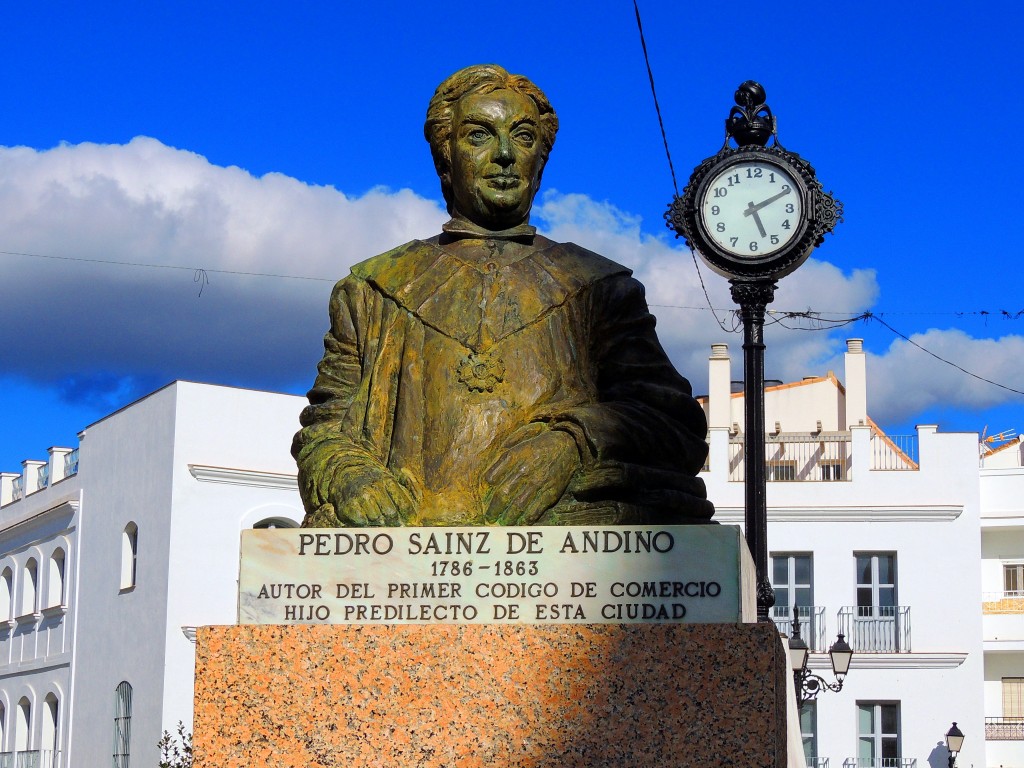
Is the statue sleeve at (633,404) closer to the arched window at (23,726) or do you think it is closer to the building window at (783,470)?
the building window at (783,470)

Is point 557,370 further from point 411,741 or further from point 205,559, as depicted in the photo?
point 205,559

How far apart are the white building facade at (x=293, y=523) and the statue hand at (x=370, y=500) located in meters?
31.6

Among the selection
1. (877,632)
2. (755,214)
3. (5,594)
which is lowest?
(877,632)

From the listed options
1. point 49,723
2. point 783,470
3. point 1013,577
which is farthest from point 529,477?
point 783,470

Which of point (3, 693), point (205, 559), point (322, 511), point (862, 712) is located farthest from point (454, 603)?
point (3, 693)

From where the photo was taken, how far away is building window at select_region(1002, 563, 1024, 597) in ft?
145

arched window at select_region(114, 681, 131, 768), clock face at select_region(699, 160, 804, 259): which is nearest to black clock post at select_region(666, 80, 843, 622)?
clock face at select_region(699, 160, 804, 259)

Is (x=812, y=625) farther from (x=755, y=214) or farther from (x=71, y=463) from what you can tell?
(x=755, y=214)

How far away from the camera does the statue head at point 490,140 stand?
23.2 ft

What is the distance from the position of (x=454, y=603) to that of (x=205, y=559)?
1282 inches

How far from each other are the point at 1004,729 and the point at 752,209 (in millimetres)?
31565

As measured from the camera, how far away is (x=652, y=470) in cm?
645

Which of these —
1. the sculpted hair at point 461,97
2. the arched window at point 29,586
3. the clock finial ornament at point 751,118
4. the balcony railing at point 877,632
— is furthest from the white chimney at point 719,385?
the sculpted hair at point 461,97

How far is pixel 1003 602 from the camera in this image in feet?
144
